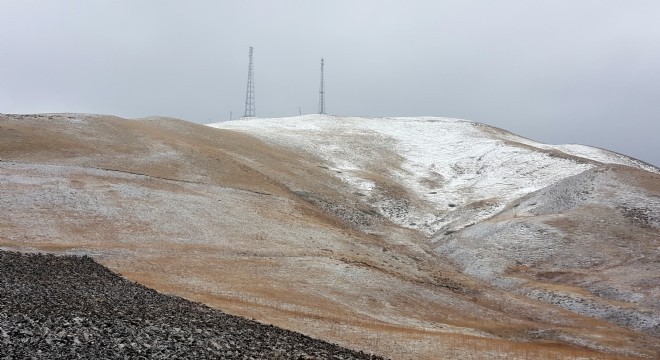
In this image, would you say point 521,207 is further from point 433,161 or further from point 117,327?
point 117,327

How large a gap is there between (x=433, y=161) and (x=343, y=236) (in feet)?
153

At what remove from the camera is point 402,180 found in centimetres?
7825

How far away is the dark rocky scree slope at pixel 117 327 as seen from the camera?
605 inches

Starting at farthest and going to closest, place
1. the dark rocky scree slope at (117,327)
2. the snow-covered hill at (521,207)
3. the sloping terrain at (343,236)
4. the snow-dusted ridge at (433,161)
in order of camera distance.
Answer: the snow-dusted ridge at (433,161) → the snow-covered hill at (521,207) → the sloping terrain at (343,236) → the dark rocky scree slope at (117,327)

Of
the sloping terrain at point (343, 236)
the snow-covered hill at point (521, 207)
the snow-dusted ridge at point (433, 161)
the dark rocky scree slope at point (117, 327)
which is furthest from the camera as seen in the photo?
the snow-dusted ridge at point (433, 161)

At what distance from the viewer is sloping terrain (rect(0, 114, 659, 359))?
29984 millimetres

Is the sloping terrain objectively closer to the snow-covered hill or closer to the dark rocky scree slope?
the snow-covered hill

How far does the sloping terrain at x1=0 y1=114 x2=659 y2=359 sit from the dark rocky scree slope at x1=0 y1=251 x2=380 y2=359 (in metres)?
3.06

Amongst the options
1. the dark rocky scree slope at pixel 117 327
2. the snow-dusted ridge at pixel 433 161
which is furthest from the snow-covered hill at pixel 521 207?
the dark rocky scree slope at pixel 117 327

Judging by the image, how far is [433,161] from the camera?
90.7m

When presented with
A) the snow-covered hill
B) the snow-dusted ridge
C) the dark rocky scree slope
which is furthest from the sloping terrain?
the dark rocky scree slope

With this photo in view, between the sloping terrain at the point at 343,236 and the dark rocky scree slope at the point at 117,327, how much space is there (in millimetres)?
3058

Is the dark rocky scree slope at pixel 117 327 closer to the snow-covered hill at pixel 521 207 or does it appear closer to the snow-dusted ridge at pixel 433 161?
the snow-covered hill at pixel 521 207

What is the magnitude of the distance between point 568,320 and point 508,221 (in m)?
18.8
